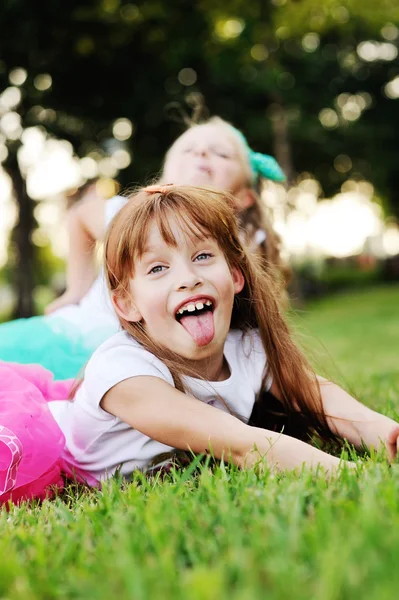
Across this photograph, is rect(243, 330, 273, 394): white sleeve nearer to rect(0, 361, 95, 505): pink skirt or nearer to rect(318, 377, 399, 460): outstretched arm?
rect(318, 377, 399, 460): outstretched arm

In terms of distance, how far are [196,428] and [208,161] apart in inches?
81.5

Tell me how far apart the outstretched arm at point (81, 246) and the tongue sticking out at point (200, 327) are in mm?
2005

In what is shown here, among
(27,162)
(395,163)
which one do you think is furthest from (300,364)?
(395,163)

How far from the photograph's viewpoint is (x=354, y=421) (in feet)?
8.25

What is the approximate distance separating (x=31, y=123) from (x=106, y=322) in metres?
12.4

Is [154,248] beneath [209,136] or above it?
beneath

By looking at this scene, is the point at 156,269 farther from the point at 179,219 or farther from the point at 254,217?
the point at 254,217

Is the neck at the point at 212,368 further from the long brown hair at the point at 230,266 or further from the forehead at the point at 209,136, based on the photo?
the forehead at the point at 209,136

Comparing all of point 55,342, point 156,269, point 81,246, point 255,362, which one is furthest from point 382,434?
point 81,246

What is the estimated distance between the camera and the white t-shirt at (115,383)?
2.28 m

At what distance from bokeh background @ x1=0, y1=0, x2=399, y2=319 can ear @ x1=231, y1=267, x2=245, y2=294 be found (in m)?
8.09

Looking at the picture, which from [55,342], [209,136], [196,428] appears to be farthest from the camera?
[209,136]

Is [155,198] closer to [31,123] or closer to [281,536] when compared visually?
[281,536]

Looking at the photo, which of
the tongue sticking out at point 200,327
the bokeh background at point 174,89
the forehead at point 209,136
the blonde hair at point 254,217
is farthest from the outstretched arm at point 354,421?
the bokeh background at point 174,89
